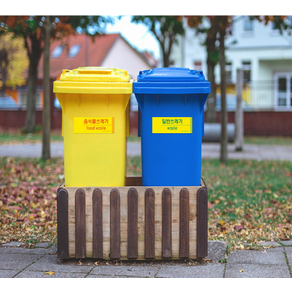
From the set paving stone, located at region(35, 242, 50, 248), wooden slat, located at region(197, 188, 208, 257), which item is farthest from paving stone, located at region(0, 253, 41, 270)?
wooden slat, located at region(197, 188, 208, 257)

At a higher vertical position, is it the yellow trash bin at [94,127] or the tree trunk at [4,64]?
the tree trunk at [4,64]

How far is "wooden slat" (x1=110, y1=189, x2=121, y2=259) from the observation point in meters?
3.54

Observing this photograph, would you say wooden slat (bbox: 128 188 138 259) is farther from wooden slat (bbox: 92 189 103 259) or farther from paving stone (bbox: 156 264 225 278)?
paving stone (bbox: 156 264 225 278)

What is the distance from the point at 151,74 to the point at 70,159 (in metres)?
1.03

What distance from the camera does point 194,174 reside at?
11.9 feet

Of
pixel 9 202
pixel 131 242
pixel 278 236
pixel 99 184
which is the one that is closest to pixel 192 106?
pixel 99 184

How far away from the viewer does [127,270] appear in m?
3.41

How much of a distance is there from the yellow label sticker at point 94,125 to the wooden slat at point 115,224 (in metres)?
0.54

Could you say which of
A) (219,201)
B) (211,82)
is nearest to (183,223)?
(219,201)

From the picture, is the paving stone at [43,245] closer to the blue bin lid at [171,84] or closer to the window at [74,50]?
the blue bin lid at [171,84]

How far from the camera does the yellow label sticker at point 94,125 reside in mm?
3553

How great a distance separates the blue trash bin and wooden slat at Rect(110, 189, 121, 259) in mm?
331

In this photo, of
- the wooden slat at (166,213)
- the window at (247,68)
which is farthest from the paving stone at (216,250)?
the window at (247,68)

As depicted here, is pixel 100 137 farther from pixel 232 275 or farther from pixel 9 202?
pixel 9 202
